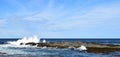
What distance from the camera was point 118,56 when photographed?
138 feet

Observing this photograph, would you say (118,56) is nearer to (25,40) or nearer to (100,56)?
(100,56)

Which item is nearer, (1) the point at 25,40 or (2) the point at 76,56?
(2) the point at 76,56

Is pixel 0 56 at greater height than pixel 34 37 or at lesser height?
lesser

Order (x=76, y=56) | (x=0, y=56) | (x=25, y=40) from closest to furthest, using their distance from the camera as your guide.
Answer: (x=0, y=56)
(x=76, y=56)
(x=25, y=40)

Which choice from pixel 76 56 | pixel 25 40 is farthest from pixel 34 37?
pixel 76 56

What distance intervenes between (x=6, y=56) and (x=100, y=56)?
1411cm

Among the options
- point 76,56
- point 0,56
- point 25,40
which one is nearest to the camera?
point 0,56

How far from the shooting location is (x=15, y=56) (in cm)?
4019

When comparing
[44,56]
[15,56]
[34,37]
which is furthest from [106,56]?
[34,37]

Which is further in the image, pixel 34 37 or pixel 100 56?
pixel 34 37

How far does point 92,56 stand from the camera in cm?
4303

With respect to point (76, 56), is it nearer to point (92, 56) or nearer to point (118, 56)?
point (92, 56)

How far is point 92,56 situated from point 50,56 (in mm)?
6530

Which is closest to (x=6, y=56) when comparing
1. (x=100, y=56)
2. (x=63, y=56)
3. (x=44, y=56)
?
(x=44, y=56)
